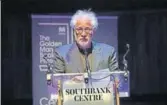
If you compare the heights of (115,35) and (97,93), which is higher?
(115,35)

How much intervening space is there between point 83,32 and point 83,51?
9cm

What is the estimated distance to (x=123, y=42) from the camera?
2.08m

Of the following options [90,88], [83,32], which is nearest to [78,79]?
[90,88]

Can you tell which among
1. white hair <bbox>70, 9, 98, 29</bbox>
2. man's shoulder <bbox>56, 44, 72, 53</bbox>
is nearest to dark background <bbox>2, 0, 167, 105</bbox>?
white hair <bbox>70, 9, 98, 29</bbox>

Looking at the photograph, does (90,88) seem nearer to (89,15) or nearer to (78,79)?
(78,79)

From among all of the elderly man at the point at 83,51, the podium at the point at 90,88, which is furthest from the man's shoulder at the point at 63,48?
the podium at the point at 90,88

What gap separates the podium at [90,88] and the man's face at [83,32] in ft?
0.48

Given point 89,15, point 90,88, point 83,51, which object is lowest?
point 90,88

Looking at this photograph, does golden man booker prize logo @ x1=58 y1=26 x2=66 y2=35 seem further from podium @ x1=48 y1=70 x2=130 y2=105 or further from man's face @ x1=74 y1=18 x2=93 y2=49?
podium @ x1=48 y1=70 x2=130 y2=105

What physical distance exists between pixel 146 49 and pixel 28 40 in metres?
0.56

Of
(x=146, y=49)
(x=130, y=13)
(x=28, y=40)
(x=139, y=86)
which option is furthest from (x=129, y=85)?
(x=28, y=40)

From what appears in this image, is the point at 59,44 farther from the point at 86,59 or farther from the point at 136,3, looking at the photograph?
the point at 136,3

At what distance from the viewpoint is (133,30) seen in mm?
2088

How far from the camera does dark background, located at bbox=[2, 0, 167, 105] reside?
79.7 inches
